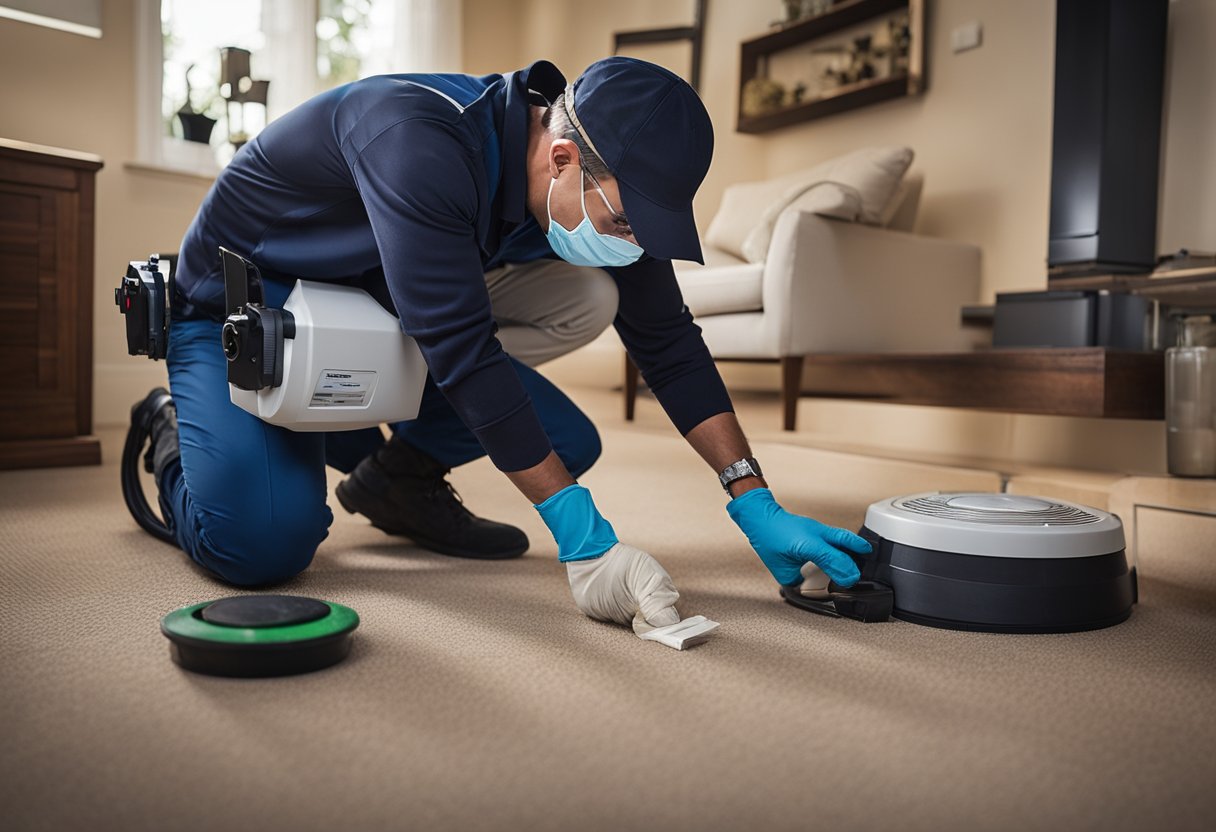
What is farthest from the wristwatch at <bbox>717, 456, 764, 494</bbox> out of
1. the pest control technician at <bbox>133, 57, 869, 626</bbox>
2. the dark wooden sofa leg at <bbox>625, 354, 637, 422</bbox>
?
the dark wooden sofa leg at <bbox>625, 354, 637, 422</bbox>

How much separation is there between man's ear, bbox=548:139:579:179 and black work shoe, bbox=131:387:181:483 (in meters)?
0.67

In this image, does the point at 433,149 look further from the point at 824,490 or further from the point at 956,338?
the point at 956,338

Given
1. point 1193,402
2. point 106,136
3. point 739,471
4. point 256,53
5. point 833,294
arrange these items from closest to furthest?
1. point 739,471
2. point 1193,402
3. point 833,294
4. point 106,136
5. point 256,53

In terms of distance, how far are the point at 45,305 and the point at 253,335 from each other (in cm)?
150

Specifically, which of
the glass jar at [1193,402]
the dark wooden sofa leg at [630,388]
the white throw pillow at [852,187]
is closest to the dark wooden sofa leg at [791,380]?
the white throw pillow at [852,187]

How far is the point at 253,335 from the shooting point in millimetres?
1078

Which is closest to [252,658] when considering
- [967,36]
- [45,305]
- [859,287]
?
[45,305]

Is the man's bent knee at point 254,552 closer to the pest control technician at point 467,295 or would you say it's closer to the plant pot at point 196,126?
the pest control technician at point 467,295

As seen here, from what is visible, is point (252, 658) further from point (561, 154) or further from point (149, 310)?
point (149, 310)

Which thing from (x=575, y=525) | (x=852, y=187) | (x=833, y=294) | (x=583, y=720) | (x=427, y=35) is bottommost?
(x=583, y=720)

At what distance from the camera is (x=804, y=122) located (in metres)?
3.76

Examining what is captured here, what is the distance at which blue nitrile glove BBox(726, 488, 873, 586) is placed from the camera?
3.51ft

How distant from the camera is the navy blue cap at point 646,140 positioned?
37.9 inches

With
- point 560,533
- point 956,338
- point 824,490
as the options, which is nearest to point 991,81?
point 956,338
